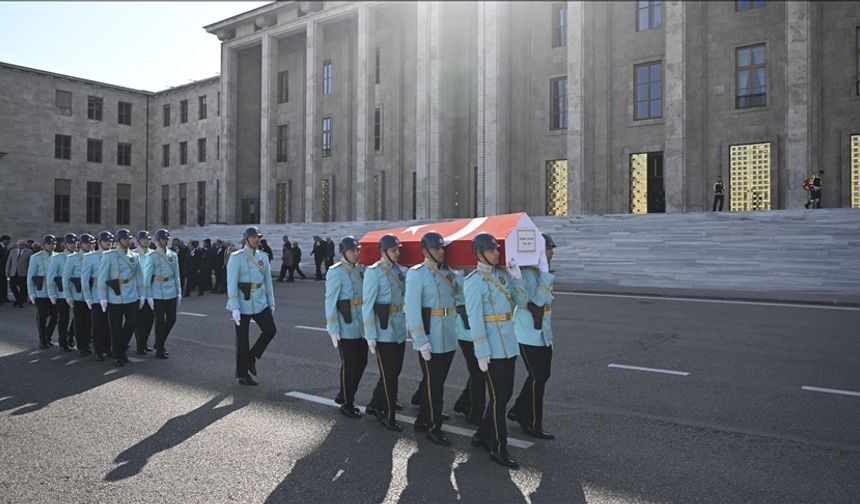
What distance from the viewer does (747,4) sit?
2741cm

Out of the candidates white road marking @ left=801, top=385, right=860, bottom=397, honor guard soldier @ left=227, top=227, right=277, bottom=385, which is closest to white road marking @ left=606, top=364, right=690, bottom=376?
white road marking @ left=801, top=385, right=860, bottom=397

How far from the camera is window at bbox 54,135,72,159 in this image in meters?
48.9

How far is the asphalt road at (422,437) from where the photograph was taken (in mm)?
4797

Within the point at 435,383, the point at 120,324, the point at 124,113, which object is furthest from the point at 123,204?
the point at 435,383

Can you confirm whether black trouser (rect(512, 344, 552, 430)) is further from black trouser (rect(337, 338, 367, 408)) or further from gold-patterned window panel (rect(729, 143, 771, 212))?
gold-patterned window panel (rect(729, 143, 771, 212))

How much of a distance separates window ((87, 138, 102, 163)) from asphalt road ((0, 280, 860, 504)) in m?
45.4

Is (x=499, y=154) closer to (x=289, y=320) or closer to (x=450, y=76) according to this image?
(x=450, y=76)

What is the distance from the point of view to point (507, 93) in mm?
32125

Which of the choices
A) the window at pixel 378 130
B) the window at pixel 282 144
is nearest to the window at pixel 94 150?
the window at pixel 282 144

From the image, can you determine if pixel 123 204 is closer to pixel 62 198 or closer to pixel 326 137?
pixel 62 198

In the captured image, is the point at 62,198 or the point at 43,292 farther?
the point at 62,198

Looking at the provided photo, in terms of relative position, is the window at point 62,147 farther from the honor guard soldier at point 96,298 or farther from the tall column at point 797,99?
the tall column at point 797,99

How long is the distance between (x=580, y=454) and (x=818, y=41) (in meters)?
Result: 26.5

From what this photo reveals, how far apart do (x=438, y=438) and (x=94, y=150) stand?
53457 millimetres
